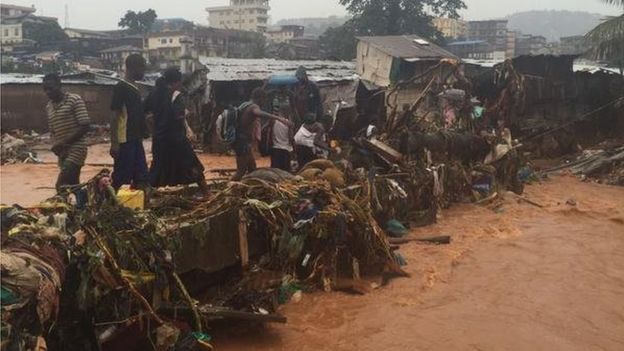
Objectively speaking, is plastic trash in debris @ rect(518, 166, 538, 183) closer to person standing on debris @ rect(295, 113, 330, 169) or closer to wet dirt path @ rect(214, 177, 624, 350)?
wet dirt path @ rect(214, 177, 624, 350)

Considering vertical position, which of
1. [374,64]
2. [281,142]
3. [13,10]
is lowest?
[281,142]

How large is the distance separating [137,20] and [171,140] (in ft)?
136

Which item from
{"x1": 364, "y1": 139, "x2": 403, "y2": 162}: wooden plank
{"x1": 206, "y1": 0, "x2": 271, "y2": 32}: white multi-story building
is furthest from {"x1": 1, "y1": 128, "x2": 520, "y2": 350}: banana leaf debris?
{"x1": 206, "y1": 0, "x2": 271, "y2": 32}: white multi-story building

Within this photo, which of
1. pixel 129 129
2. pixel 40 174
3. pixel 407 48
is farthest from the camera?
pixel 407 48

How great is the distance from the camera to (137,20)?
145 feet

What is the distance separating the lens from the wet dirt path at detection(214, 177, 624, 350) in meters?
4.96

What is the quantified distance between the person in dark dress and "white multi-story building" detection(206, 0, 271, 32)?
54532 mm

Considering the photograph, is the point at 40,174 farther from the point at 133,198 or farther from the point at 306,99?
the point at 133,198

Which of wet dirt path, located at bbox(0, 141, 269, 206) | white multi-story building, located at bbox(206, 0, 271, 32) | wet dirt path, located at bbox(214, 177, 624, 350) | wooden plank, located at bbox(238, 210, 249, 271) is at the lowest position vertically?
wet dirt path, located at bbox(0, 141, 269, 206)

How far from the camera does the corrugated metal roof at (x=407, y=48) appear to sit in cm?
1803

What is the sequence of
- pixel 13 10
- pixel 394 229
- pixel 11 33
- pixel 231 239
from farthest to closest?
1. pixel 13 10
2. pixel 11 33
3. pixel 394 229
4. pixel 231 239

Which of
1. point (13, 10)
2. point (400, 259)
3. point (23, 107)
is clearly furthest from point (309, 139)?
point (13, 10)

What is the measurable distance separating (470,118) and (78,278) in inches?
382

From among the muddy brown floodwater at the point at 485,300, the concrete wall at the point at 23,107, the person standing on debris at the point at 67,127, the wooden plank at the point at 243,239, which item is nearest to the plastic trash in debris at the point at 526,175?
the muddy brown floodwater at the point at 485,300
